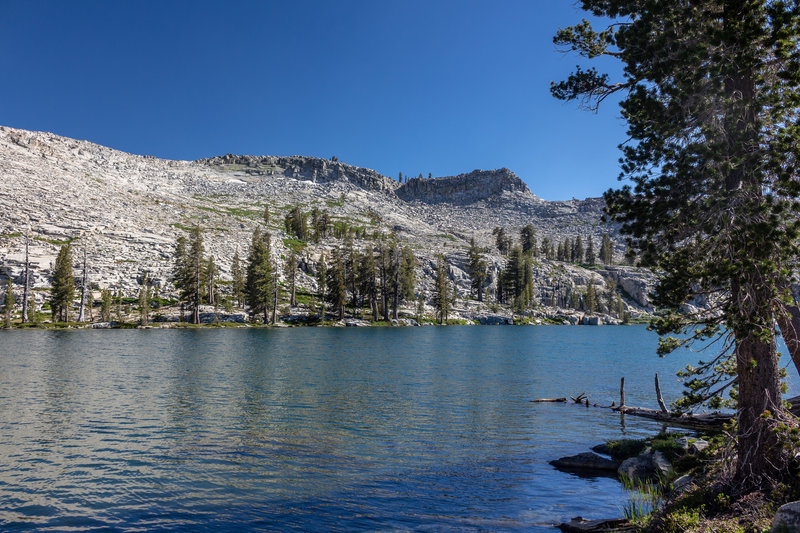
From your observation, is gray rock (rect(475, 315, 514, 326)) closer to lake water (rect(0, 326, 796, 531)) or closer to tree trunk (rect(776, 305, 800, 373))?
lake water (rect(0, 326, 796, 531))

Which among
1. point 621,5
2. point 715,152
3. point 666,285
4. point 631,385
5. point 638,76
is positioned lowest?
point 631,385

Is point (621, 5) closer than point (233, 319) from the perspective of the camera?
Yes

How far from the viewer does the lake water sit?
14203 millimetres

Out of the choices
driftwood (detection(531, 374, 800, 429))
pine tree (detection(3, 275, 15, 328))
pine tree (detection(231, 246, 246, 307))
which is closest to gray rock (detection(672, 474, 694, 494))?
driftwood (detection(531, 374, 800, 429))

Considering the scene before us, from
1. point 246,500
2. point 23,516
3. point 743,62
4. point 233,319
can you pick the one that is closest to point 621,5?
point 743,62

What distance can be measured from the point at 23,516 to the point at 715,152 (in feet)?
73.9

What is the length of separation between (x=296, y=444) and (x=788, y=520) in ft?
60.3

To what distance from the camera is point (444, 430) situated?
24.5 m

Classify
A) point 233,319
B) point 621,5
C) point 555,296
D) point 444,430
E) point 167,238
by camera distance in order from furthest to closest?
point 555,296 < point 167,238 < point 233,319 < point 444,430 < point 621,5

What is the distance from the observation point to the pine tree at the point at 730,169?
34.4 feet

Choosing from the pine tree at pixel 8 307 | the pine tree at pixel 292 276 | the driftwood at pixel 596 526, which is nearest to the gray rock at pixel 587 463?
the driftwood at pixel 596 526

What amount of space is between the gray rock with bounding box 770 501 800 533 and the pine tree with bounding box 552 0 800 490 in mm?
2631

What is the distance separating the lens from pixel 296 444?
2131cm

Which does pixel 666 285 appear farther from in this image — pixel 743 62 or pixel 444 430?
pixel 444 430
